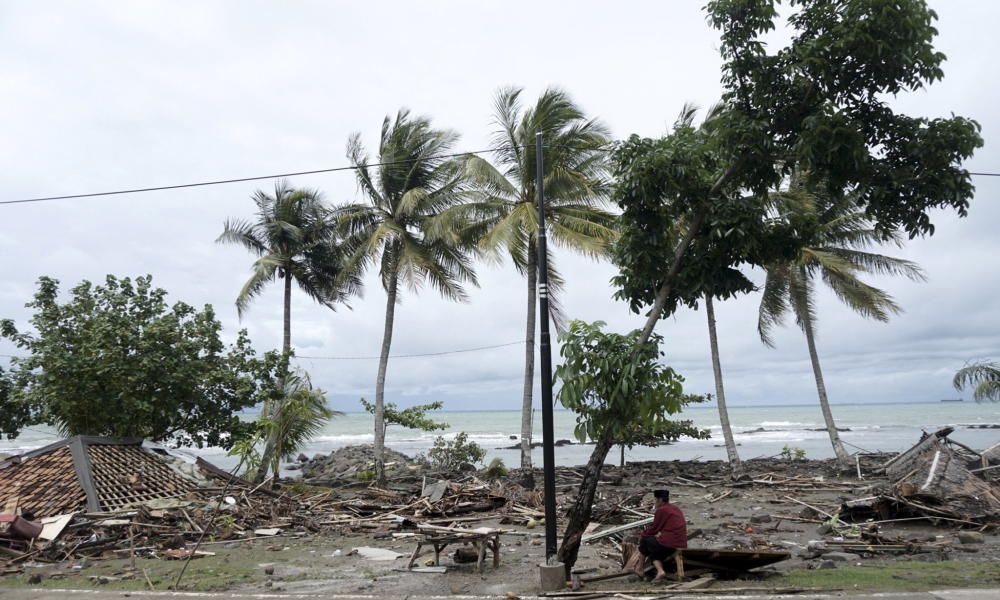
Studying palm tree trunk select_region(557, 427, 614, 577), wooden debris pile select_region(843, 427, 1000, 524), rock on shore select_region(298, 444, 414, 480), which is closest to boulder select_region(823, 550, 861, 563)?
wooden debris pile select_region(843, 427, 1000, 524)

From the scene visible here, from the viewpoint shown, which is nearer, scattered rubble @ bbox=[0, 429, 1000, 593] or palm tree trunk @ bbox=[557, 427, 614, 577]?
palm tree trunk @ bbox=[557, 427, 614, 577]

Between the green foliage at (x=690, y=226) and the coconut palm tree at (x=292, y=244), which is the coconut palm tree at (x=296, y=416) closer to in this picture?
the coconut palm tree at (x=292, y=244)

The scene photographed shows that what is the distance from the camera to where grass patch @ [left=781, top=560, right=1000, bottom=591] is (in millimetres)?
8625

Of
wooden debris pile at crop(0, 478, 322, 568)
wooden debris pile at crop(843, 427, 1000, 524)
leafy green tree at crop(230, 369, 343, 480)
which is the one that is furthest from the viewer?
leafy green tree at crop(230, 369, 343, 480)

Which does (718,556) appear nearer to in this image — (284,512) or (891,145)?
(891,145)

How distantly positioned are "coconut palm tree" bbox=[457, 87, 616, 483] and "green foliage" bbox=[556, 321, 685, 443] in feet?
38.0

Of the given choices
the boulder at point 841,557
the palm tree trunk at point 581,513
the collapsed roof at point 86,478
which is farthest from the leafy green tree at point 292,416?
the boulder at point 841,557

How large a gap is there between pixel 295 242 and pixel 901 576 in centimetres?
2351

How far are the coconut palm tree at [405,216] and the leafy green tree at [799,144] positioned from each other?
46.6 feet

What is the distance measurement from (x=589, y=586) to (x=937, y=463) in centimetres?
1024

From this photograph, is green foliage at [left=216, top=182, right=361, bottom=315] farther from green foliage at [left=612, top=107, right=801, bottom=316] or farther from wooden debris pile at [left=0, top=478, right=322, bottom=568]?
green foliage at [left=612, top=107, right=801, bottom=316]

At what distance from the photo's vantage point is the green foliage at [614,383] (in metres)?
9.63

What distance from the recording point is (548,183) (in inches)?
886

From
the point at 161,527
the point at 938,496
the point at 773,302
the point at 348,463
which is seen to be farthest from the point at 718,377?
the point at 348,463
